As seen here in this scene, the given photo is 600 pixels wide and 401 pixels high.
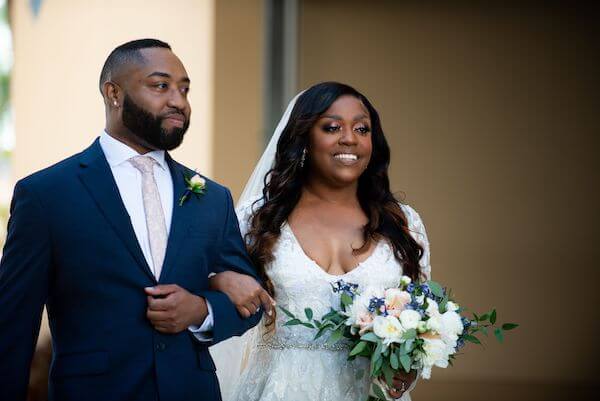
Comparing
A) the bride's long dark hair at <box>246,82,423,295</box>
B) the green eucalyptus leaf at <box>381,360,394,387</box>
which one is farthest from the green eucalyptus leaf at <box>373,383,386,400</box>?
the bride's long dark hair at <box>246,82,423,295</box>

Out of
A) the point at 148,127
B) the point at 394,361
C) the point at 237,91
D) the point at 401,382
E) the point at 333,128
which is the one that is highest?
the point at 148,127

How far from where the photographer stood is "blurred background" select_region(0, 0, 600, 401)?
6984 mm

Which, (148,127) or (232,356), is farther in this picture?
(232,356)

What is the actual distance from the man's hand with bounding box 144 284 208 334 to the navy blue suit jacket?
38mm

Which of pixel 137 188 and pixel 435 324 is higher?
pixel 137 188

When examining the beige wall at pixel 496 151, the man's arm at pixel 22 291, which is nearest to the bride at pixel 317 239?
the man's arm at pixel 22 291

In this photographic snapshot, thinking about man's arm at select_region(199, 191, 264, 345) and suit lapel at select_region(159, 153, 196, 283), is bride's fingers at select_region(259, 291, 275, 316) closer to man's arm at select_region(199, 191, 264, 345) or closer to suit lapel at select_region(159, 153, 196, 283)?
man's arm at select_region(199, 191, 264, 345)

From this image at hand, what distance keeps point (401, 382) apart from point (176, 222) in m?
1.21

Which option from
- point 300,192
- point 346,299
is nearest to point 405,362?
point 346,299

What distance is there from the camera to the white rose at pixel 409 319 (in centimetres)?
369

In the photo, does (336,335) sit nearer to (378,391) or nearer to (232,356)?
(378,391)

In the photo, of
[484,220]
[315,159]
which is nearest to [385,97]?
[484,220]

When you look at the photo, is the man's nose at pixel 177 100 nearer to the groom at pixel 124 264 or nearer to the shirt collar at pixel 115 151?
the groom at pixel 124 264

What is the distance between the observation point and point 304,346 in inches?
165
